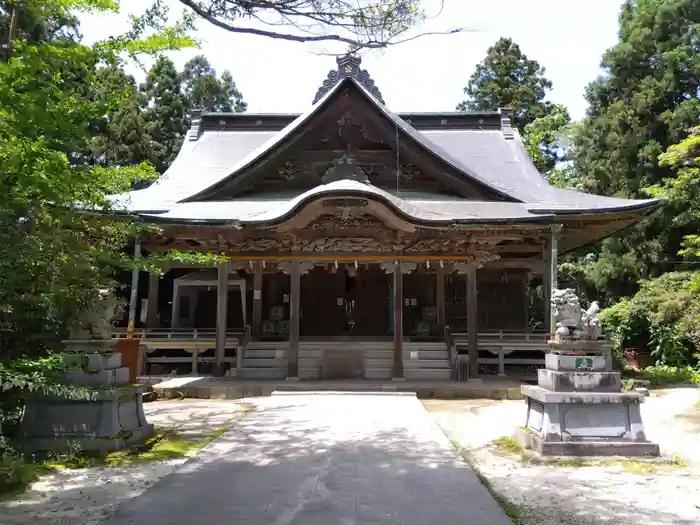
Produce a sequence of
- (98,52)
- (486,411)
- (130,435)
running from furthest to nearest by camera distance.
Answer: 1. (486,411)
2. (130,435)
3. (98,52)

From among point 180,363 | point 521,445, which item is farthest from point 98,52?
point 180,363

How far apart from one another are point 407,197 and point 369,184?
1.88m

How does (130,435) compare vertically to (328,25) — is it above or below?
below

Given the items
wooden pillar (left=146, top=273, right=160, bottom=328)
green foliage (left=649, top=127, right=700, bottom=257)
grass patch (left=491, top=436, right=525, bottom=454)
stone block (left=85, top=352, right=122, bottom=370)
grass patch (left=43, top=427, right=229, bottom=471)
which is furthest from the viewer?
wooden pillar (left=146, top=273, right=160, bottom=328)

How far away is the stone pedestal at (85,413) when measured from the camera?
605 cm

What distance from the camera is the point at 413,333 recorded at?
1569 cm

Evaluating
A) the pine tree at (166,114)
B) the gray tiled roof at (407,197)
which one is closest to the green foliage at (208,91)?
the pine tree at (166,114)

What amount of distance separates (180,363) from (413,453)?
9732mm

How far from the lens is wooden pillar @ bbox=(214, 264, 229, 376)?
12.6 meters

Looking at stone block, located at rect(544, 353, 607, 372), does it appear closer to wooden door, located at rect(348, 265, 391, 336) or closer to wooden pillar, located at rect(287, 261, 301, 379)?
wooden pillar, located at rect(287, 261, 301, 379)

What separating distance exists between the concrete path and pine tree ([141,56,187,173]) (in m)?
30.2

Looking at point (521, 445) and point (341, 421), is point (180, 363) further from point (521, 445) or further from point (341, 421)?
point (521, 445)

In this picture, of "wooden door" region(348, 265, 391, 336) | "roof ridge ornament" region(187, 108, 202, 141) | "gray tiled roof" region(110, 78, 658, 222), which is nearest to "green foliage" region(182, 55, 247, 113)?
"roof ridge ornament" region(187, 108, 202, 141)

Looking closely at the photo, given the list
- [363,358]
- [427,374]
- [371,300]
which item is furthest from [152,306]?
[427,374]
